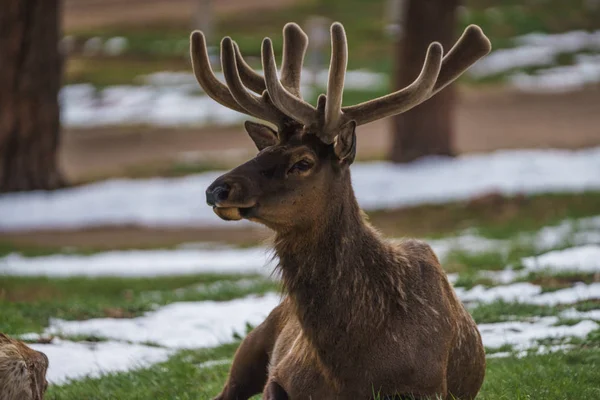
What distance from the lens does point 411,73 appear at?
20859 millimetres

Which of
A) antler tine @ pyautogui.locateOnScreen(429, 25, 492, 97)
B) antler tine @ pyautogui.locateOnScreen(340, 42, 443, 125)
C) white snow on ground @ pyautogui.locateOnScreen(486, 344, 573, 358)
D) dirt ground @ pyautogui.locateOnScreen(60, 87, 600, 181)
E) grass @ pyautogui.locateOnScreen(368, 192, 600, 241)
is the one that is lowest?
grass @ pyautogui.locateOnScreen(368, 192, 600, 241)

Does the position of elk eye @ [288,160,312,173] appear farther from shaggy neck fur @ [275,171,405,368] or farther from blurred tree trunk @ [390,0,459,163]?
blurred tree trunk @ [390,0,459,163]

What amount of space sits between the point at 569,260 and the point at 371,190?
28.5 ft

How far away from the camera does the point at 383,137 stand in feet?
90.3

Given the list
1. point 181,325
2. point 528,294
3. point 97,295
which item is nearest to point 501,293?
point 528,294

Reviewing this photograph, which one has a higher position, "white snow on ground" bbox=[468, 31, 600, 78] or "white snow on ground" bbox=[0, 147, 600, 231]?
"white snow on ground" bbox=[468, 31, 600, 78]

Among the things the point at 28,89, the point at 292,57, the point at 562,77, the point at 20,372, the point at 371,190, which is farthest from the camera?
the point at 562,77

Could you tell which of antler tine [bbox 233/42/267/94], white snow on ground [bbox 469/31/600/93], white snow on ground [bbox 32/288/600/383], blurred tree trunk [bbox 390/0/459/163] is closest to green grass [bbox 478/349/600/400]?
white snow on ground [bbox 32/288/600/383]

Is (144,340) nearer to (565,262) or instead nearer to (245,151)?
(565,262)

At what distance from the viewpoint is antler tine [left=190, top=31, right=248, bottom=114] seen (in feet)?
22.6

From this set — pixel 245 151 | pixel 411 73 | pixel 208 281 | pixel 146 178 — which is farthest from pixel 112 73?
pixel 208 281

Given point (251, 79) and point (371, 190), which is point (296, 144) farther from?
point (371, 190)

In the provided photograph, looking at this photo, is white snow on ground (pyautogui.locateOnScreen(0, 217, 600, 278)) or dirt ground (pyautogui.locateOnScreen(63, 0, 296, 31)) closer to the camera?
white snow on ground (pyautogui.locateOnScreen(0, 217, 600, 278))

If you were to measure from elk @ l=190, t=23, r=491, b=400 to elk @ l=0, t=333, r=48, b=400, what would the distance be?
127cm
